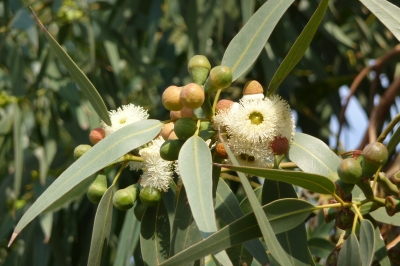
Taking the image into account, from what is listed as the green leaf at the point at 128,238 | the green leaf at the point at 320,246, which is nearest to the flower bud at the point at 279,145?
the green leaf at the point at 320,246

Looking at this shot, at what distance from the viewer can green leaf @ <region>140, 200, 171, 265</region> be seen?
887 mm

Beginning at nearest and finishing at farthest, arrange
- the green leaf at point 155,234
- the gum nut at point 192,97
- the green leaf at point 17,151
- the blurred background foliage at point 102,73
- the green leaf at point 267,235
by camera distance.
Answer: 1. the green leaf at point 267,235
2. the gum nut at point 192,97
3. the green leaf at point 155,234
4. the green leaf at point 17,151
5. the blurred background foliage at point 102,73

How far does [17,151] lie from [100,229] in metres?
0.88

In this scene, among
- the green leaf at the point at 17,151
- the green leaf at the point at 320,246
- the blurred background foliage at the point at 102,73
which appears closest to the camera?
the green leaf at the point at 320,246

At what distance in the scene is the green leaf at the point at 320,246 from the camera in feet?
4.13

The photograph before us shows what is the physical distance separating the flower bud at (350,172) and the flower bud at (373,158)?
0.01 metres

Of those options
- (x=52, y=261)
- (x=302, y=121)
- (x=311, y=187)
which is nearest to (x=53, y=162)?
(x=52, y=261)

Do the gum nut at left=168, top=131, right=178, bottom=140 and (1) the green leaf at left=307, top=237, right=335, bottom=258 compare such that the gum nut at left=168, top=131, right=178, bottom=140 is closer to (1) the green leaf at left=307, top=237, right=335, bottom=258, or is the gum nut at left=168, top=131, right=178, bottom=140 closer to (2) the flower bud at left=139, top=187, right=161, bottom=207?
(2) the flower bud at left=139, top=187, right=161, bottom=207

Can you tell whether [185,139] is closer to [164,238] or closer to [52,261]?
[164,238]

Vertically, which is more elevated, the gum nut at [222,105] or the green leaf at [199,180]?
the gum nut at [222,105]

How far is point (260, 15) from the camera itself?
35.8 inches

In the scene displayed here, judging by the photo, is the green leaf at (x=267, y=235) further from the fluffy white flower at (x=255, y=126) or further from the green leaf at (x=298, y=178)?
the fluffy white flower at (x=255, y=126)

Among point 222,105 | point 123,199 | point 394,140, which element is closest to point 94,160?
point 123,199

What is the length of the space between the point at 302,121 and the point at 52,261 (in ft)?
3.69
